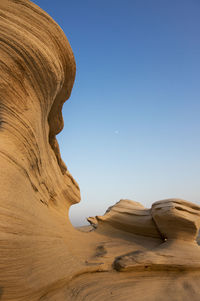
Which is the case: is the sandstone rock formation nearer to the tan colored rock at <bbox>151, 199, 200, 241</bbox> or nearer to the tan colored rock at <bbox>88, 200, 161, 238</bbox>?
the tan colored rock at <bbox>151, 199, 200, 241</bbox>

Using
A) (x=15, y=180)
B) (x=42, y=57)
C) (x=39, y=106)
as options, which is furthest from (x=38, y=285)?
(x=42, y=57)

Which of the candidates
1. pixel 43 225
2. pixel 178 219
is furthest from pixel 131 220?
pixel 43 225

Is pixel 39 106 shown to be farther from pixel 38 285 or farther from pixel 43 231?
pixel 38 285

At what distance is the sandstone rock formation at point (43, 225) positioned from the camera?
2943 mm

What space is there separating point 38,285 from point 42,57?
4.31 m

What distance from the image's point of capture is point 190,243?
5941 mm

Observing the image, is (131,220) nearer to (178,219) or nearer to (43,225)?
(178,219)

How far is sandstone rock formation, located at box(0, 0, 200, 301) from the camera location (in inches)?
116

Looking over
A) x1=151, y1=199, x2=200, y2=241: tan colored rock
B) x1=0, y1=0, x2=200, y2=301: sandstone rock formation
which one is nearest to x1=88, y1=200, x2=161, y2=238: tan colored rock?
x1=151, y1=199, x2=200, y2=241: tan colored rock

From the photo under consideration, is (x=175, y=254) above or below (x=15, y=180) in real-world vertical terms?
below

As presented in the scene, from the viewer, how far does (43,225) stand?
365cm

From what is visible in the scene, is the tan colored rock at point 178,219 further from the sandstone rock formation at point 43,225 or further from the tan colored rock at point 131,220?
the tan colored rock at point 131,220

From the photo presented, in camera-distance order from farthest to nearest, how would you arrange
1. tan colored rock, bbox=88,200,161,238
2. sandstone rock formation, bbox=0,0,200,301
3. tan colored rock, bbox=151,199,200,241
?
tan colored rock, bbox=88,200,161,238
tan colored rock, bbox=151,199,200,241
sandstone rock formation, bbox=0,0,200,301

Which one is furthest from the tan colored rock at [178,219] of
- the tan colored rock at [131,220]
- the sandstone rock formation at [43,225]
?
the tan colored rock at [131,220]
